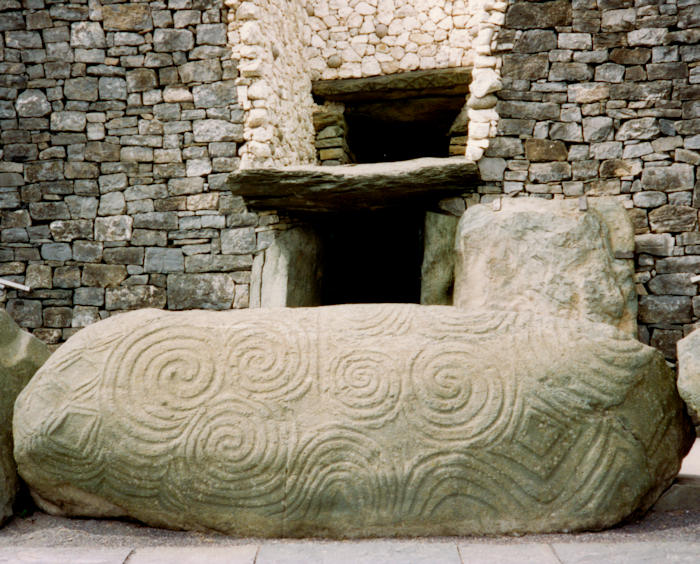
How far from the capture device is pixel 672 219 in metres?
5.14

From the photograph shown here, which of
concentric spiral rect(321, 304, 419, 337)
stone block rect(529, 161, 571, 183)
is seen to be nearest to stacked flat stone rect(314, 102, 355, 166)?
stone block rect(529, 161, 571, 183)

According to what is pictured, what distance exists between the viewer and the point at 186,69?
5.69 meters

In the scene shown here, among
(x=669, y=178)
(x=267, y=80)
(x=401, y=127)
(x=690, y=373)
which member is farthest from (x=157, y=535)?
(x=401, y=127)

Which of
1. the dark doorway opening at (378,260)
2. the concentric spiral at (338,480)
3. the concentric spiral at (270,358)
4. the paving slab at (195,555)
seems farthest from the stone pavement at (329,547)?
the dark doorway opening at (378,260)

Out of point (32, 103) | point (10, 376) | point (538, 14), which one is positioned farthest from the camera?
point (32, 103)

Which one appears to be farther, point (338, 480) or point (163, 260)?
point (163, 260)

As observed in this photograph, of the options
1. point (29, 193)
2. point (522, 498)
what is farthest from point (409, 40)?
point (522, 498)

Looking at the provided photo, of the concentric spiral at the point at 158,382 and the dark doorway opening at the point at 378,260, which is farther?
the dark doorway opening at the point at 378,260

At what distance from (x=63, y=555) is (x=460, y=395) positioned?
1.63 m

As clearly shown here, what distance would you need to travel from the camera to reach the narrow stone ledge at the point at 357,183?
516cm

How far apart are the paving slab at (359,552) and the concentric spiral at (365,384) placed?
46cm

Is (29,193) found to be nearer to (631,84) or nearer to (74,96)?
(74,96)

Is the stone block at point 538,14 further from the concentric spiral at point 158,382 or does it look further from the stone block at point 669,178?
the concentric spiral at point 158,382

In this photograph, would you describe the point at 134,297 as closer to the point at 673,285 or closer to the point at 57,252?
the point at 57,252
